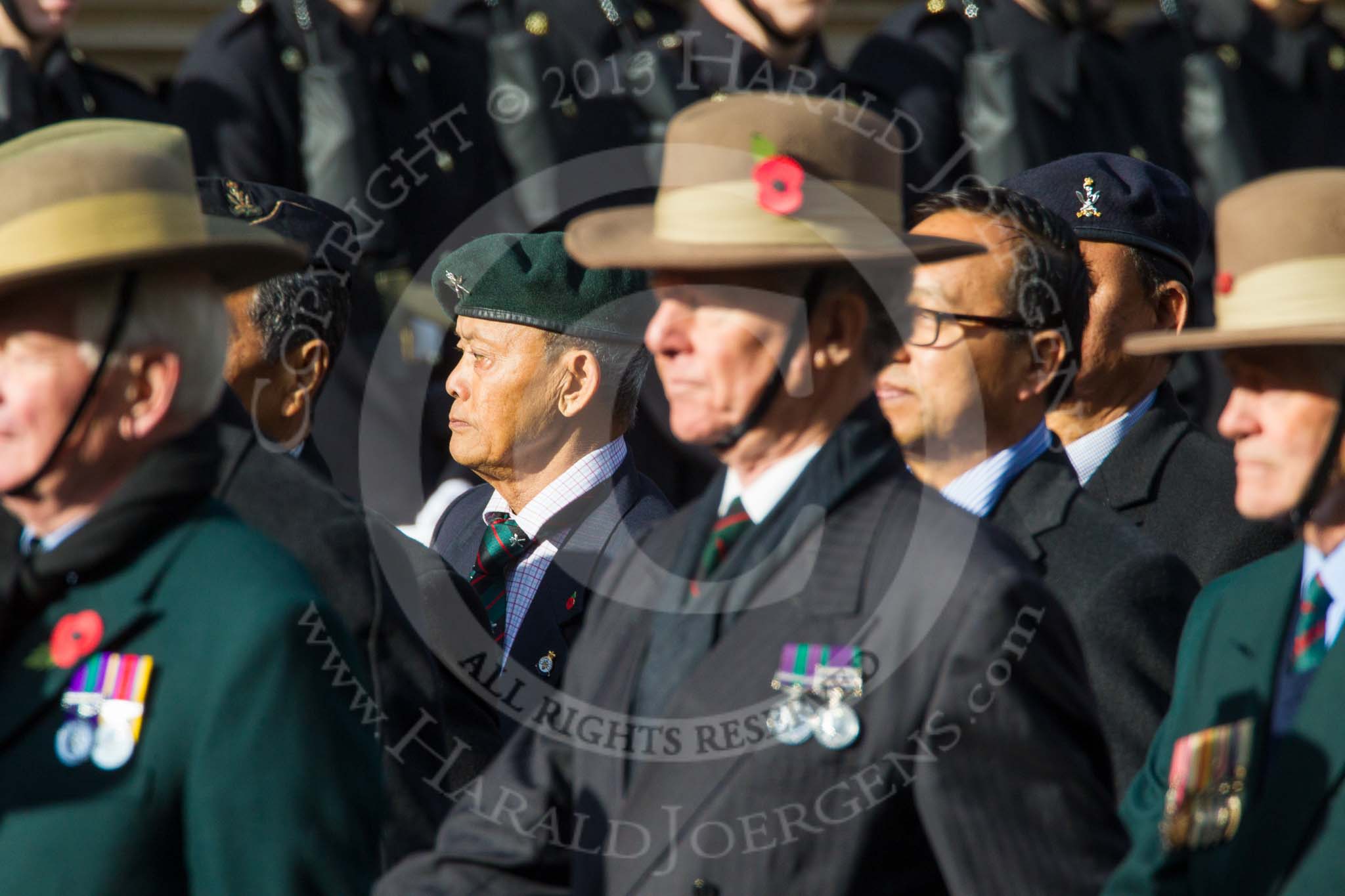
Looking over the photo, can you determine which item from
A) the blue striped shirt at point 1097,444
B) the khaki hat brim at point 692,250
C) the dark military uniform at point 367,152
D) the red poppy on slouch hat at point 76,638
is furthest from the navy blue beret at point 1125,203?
the dark military uniform at point 367,152

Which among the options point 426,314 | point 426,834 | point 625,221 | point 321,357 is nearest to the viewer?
point 625,221

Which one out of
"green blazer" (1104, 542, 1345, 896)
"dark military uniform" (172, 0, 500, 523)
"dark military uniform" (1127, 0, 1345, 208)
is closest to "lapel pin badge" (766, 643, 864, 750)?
"green blazer" (1104, 542, 1345, 896)

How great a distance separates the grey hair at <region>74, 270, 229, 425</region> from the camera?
2.77m

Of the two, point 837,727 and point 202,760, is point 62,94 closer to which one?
point 202,760

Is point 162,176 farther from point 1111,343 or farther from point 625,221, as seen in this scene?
point 1111,343

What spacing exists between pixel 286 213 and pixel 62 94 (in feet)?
8.73

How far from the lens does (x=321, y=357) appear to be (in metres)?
4.25

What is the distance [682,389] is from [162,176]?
823mm

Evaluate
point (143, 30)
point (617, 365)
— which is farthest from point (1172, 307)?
point (143, 30)

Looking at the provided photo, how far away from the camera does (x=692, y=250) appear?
9.21 feet

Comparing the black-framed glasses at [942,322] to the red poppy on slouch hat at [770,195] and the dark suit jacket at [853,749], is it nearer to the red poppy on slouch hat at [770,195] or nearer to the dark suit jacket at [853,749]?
the red poppy on slouch hat at [770,195]

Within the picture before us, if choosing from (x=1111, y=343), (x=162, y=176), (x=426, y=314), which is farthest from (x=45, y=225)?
(x=426, y=314)

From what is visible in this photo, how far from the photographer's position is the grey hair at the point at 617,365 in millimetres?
4344

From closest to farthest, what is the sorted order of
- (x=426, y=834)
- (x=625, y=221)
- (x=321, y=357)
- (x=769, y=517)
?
1. (x=769, y=517)
2. (x=625, y=221)
3. (x=426, y=834)
4. (x=321, y=357)
